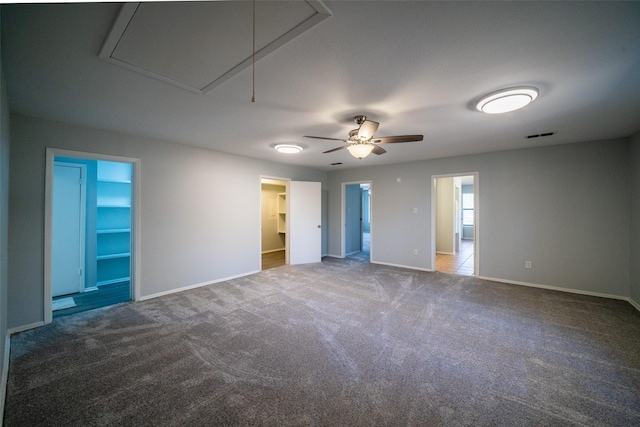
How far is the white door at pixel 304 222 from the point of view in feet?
18.7

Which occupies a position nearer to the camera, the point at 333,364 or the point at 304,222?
the point at 333,364

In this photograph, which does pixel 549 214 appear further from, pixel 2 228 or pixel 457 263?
pixel 2 228

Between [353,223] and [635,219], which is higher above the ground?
[635,219]

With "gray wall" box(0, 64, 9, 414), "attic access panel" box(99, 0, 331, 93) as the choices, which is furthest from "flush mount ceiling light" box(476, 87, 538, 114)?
"gray wall" box(0, 64, 9, 414)

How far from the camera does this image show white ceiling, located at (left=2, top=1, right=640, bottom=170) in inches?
53.1

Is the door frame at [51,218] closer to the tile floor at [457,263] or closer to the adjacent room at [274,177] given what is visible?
the adjacent room at [274,177]

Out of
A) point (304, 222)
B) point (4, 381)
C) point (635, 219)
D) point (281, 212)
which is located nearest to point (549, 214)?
point (635, 219)

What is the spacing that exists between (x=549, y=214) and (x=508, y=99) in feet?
9.74

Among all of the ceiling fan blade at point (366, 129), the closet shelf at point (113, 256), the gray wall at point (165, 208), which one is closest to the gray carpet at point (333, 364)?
the gray wall at point (165, 208)

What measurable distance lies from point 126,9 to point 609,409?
382cm

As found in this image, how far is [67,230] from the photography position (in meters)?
3.74

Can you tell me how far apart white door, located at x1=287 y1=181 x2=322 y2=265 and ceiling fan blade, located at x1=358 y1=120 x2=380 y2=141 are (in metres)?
3.23

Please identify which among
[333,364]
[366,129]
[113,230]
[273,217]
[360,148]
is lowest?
[333,364]

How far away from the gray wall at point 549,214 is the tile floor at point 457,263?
0.51 metres
